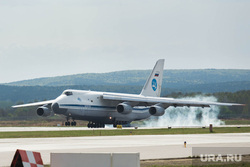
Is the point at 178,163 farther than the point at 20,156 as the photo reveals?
Yes

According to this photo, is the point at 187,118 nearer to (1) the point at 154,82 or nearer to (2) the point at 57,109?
(1) the point at 154,82

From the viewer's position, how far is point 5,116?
9019 cm

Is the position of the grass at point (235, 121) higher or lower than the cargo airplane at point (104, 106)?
higher

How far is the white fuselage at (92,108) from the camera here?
6656 cm

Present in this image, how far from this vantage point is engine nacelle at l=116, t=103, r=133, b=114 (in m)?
70.7

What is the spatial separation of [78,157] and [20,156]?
5.15 feet

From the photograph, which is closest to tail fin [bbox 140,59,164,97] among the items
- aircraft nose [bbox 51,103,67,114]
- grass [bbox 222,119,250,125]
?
grass [bbox 222,119,250,125]

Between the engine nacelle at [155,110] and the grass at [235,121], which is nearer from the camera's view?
the engine nacelle at [155,110]

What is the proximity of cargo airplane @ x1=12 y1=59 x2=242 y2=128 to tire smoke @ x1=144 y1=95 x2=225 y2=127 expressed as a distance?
4.07m

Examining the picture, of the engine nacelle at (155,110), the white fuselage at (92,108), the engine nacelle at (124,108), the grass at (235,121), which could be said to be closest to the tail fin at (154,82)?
the white fuselage at (92,108)

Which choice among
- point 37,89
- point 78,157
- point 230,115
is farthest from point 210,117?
point 37,89

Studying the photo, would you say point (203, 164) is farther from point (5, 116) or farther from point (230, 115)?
point (5, 116)

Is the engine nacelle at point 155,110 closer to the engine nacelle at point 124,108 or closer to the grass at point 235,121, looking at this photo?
the engine nacelle at point 124,108

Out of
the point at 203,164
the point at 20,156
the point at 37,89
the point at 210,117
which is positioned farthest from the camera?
the point at 37,89
